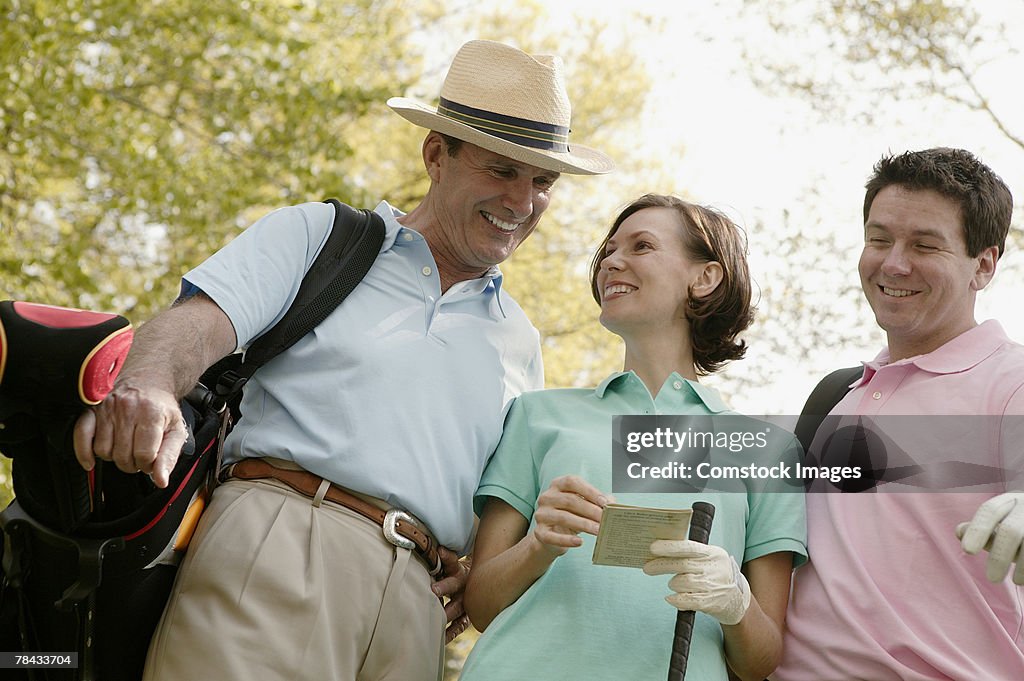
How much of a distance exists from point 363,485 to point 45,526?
2.63 feet

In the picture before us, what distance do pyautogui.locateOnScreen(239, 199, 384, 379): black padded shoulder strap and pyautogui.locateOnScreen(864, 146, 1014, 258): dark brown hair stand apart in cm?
154

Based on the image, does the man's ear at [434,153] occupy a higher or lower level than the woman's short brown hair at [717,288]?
higher

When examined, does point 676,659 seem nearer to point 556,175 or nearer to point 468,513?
point 468,513

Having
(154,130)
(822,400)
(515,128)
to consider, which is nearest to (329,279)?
(515,128)

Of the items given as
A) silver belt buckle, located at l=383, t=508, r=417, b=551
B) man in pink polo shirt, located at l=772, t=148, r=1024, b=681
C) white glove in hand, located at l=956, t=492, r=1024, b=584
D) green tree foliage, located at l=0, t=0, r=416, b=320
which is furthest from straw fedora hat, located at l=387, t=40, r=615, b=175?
green tree foliage, located at l=0, t=0, r=416, b=320

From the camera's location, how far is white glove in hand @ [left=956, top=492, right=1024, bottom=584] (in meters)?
2.69

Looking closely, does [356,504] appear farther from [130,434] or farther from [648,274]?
[648,274]

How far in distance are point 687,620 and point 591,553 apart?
14.2 inches

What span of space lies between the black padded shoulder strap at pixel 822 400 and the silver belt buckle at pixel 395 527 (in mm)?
1177

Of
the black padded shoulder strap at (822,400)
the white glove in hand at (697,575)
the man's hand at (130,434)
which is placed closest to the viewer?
the man's hand at (130,434)

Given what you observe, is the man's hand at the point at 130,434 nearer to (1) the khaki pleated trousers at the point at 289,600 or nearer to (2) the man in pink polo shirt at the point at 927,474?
(1) the khaki pleated trousers at the point at 289,600

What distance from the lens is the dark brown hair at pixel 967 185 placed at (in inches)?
131

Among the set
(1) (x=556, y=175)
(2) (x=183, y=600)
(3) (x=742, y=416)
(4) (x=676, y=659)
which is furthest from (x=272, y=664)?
(1) (x=556, y=175)

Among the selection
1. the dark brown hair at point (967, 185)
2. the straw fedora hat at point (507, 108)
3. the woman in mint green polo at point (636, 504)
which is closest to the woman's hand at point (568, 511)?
the woman in mint green polo at point (636, 504)
